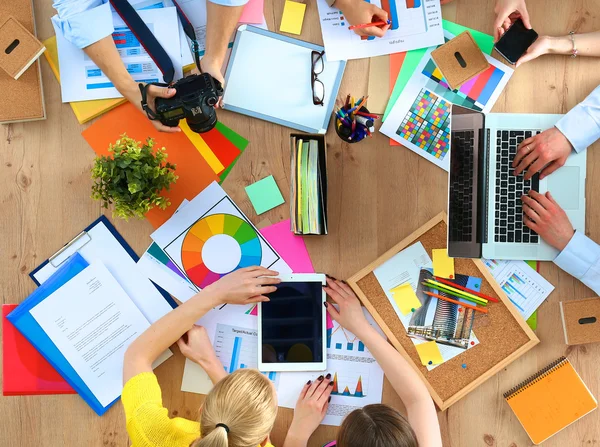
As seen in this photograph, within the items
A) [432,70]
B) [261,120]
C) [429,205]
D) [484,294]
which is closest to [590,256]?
[484,294]

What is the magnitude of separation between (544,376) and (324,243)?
737 mm

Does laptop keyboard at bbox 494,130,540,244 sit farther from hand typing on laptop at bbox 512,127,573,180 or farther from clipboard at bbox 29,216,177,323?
clipboard at bbox 29,216,177,323

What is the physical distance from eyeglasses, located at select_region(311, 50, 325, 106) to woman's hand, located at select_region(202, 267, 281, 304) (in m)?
0.52

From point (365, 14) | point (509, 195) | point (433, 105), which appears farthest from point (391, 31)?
point (509, 195)

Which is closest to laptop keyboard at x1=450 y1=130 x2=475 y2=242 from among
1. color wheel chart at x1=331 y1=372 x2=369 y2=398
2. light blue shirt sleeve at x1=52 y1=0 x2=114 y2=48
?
color wheel chart at x1=331 y1=372 x2=369 y2=398

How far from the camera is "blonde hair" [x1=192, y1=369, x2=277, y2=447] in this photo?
1.14 metres

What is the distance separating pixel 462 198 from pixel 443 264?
202mm

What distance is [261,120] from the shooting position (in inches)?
62.9

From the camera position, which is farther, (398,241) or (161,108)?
(398,241)

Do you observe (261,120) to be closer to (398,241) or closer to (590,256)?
(398,241)

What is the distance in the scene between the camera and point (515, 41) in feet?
5.00

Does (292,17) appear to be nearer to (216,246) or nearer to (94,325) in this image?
(216,246)

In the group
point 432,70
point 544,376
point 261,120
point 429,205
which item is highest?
point 432,70

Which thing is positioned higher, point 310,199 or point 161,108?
point 161,108
